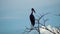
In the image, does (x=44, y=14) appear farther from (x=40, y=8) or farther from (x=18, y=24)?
(x=18, y=24)

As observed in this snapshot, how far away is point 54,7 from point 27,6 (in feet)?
1.46

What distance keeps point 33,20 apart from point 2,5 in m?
0.67

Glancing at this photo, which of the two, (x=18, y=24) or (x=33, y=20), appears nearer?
(x=33, y=20)

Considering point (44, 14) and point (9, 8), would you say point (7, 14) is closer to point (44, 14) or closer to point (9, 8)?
point (9, 8)

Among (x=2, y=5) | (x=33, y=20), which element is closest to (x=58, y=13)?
(x=33, y=20)

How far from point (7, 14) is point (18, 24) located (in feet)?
0.81

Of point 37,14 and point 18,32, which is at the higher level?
point 37,14

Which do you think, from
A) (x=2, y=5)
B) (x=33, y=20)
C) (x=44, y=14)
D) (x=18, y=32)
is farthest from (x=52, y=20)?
(x=2, y=5)

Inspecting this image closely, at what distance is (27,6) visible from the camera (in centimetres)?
299

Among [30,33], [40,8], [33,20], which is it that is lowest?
[30,33]

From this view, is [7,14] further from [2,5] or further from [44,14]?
[44,14]

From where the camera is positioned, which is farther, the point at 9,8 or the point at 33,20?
the point at 9,8

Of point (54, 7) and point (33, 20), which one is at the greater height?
point (54, 7)

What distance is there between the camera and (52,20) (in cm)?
295
